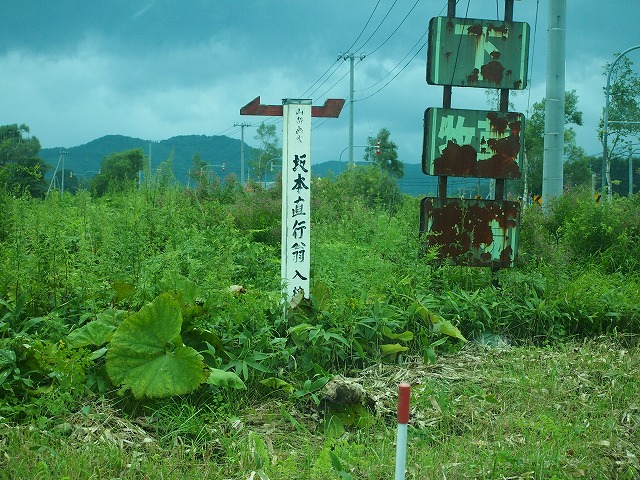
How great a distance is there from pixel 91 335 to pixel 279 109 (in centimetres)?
286

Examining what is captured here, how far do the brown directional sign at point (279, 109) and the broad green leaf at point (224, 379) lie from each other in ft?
9.28

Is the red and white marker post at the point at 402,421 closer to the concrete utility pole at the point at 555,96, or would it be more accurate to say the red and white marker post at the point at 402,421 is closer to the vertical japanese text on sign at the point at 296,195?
the vertical japanese text on sign at the point at 296,195

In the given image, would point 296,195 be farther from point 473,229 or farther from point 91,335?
point 473,229

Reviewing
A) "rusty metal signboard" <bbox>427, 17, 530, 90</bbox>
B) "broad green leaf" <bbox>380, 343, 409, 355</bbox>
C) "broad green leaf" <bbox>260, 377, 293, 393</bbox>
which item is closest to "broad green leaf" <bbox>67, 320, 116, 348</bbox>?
"broad green leaf" <bbox>260, 377, 293, 393</bbox>

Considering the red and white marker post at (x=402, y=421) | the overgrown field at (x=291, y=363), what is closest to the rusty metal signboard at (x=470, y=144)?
the overgrown field at (x=291, y=363)

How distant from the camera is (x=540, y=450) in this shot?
4641 mm

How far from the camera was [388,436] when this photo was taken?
498 cm

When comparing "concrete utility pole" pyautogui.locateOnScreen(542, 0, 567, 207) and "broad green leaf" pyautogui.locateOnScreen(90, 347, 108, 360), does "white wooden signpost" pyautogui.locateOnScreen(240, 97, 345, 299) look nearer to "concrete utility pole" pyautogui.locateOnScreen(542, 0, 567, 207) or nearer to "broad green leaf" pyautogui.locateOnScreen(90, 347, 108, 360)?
"broad green leaf" pyautogui.locateOnScreen(90, 347, 108, 360)

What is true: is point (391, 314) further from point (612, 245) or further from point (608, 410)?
point (612, 245)

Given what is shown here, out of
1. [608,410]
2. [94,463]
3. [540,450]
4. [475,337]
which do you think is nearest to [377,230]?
[475,337]

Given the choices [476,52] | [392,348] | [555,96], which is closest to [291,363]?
[392,348]

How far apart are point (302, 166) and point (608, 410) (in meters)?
3.26

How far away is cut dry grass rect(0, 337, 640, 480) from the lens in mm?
4348

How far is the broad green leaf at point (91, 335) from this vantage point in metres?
5.27
